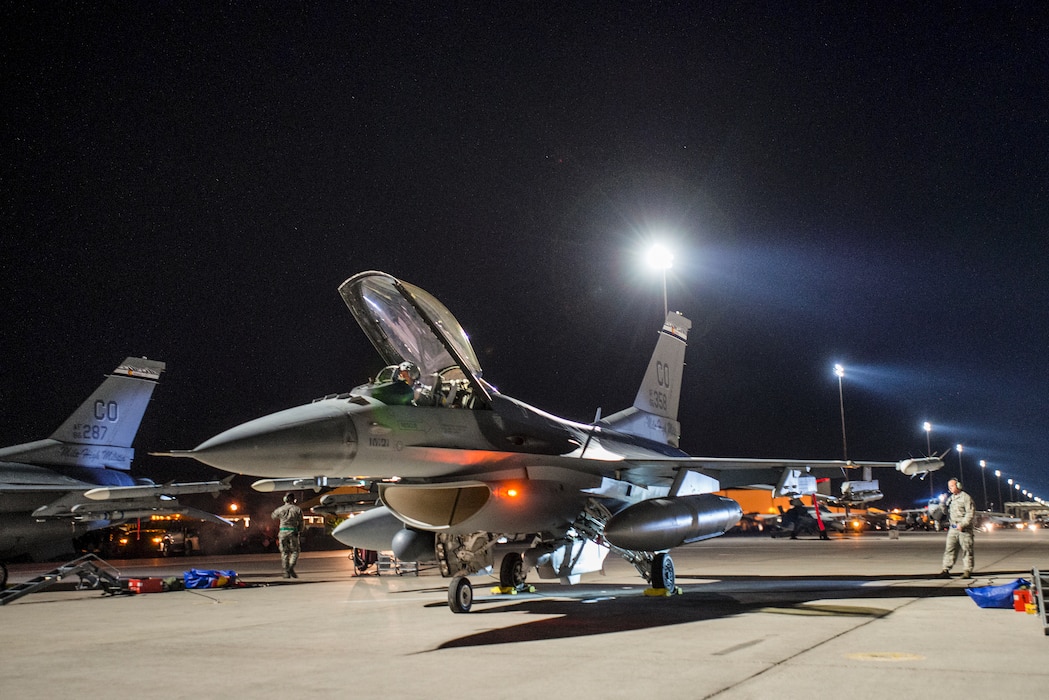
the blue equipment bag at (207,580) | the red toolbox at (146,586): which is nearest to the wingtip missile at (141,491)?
the blue equipment bag at (207,580)

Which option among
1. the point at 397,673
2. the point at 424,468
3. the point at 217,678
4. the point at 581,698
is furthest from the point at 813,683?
the point at 424,468

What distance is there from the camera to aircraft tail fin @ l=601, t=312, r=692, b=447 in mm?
14867

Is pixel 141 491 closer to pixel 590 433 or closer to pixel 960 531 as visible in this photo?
pixel 590 433

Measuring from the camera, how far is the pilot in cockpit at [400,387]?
839 centimetres

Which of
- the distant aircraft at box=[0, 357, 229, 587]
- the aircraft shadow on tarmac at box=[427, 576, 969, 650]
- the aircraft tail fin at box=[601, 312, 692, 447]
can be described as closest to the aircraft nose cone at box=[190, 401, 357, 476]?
the aircraft shadow on tarmac at box=[427, 576, 969, 650]

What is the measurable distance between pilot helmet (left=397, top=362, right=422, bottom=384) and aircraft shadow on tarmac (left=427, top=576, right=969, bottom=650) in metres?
2.73

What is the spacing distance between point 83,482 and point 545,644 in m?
13.7

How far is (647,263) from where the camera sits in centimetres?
2027

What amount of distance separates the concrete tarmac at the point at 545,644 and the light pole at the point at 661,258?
366 inches

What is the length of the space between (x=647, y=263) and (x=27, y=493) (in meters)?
14.2

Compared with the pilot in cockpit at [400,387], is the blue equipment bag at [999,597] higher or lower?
lower

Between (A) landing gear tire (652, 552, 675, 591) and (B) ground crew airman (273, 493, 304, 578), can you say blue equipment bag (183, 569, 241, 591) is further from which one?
(A) landing gear tire (652, 552, 675, 591)

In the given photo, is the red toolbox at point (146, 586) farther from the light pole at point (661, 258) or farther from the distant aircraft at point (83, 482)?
the light pole at point (661, 258)

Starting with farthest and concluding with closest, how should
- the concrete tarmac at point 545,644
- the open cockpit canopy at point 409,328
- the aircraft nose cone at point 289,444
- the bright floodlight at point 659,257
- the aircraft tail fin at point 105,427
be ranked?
the bright floodlight at point 659,257 < the aircraft tail fin at point 105,427 < the open cockpit canopy at point 409,328 < the aircraft nose cone at point 289,444 < the concrete tarmac at point 545,644
